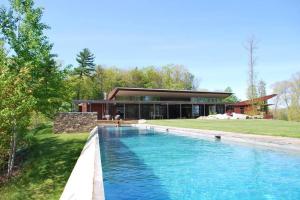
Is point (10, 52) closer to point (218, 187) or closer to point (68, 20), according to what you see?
point (218, 187)

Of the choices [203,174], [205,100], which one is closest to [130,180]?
[203,174]

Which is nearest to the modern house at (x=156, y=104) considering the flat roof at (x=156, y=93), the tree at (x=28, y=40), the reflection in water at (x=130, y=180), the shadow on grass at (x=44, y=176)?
the flat roof at (x=156, y=93)

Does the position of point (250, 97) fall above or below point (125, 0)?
below

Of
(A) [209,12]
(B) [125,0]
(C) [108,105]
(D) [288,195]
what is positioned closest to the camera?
(D) [288,195]

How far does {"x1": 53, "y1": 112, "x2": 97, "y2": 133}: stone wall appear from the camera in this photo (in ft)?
71.0

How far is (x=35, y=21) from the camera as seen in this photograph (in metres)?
11.6

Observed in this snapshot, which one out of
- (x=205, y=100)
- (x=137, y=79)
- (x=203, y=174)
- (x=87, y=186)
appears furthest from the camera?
(x=137, y=79)

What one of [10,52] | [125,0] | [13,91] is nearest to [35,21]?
[10,52]

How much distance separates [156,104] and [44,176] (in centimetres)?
3405

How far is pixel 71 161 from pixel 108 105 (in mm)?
29232

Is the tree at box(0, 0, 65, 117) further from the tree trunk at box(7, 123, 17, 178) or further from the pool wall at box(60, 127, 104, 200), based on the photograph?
the pool wall at box(60, 127, 104, 200)

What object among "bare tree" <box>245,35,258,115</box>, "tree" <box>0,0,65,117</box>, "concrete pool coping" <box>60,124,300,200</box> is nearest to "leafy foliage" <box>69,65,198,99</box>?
"bare tree" <box>245,35,258,115</box>

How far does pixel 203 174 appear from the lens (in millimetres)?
8594

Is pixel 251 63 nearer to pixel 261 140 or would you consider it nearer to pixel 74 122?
pixel 74 122
